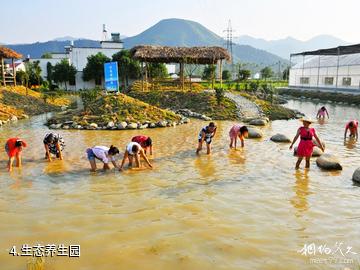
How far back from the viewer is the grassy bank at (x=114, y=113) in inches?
688

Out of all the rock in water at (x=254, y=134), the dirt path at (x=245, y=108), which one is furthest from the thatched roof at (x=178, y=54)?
the rock in water at (x=254, y=134)

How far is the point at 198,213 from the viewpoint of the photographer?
20.8 ft

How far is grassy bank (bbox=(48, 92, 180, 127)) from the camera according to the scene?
17.5 m

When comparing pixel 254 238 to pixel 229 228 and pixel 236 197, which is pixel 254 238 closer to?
pixel 229 228

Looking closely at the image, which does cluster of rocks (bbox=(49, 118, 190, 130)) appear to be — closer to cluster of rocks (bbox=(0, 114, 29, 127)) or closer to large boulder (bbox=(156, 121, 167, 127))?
large boulder (bbox=(156, 121, 167, 127))

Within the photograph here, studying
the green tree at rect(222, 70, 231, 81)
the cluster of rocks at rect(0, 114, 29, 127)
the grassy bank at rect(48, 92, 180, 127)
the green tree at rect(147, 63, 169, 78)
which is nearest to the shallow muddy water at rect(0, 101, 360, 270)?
the grassy bank at rect(48, 92, 180, 127)

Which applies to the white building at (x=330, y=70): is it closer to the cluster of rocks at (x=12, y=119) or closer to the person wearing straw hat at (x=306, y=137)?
the person wearing straw hat at (x=306, y=137)

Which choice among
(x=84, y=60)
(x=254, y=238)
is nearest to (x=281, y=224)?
(x=254, y=238)

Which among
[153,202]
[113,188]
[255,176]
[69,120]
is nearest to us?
[153,202]

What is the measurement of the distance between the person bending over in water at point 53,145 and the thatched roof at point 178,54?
17.7 meters

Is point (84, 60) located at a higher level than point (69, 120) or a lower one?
higher

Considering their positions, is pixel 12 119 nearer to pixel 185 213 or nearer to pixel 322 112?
pixel 185 213

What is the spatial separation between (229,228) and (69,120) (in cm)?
1419

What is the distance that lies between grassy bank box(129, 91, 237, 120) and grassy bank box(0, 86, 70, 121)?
6.99m
